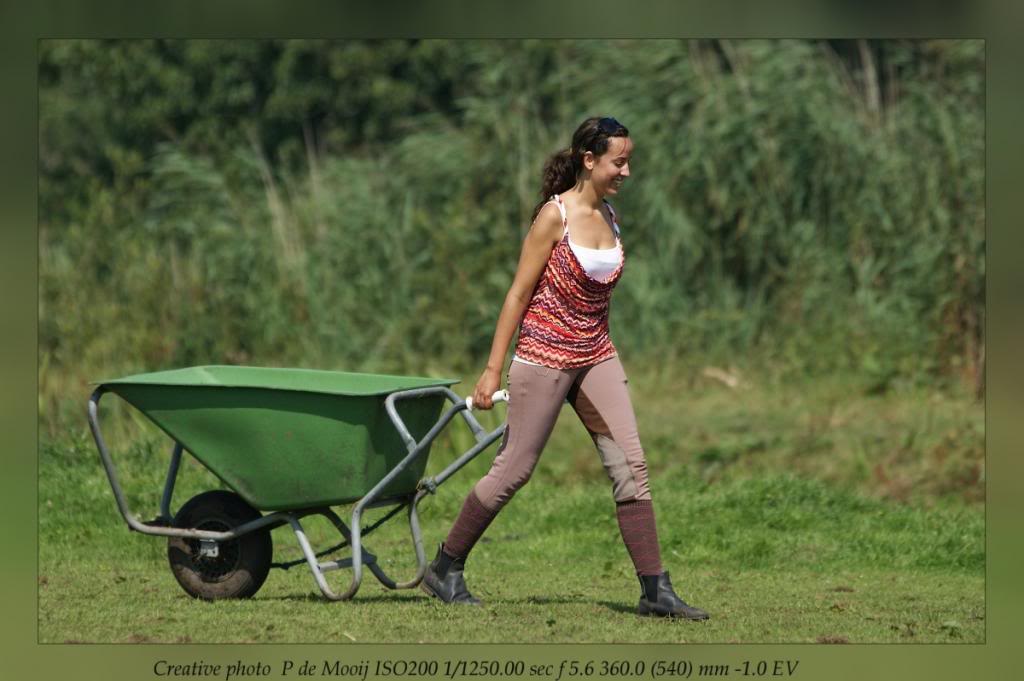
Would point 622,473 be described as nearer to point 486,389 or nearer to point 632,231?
point 486,389

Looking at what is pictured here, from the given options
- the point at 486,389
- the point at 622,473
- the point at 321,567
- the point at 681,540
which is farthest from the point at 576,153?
the point at 681,540

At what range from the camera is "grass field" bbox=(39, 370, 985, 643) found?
5.75 meters

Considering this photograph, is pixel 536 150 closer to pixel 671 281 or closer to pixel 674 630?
pixel 671 281

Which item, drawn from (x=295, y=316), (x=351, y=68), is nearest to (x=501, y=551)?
(x=295, y=316)

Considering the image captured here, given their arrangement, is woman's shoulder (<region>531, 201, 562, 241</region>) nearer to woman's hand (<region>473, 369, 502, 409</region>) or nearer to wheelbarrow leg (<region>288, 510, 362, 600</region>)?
woman's hand (<region>473, 369, 502, 409</region>)

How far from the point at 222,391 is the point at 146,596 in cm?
103

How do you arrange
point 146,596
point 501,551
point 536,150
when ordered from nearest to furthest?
point 146,596 < point 501,551 < point 536,150

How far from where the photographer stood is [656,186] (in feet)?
39.3

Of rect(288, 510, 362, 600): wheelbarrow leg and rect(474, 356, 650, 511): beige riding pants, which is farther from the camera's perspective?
rect(288, 510, 362, 600): wheelbarrow leg

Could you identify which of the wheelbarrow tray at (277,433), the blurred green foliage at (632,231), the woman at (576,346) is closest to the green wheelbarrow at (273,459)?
the wheelbarrow tray at (277,433)

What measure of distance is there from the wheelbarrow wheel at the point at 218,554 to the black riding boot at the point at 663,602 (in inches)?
56.5

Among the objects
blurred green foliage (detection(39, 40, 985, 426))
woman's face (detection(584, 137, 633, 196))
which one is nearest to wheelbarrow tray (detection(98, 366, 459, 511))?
woman's face (detection(584, 137, 633, 196))

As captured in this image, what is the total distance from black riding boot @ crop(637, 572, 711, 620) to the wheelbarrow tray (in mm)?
999

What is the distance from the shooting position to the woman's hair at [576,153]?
560 centimetres
